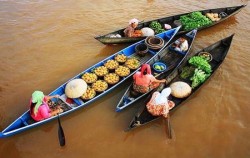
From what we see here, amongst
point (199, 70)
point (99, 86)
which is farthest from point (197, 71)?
point (99, 86)

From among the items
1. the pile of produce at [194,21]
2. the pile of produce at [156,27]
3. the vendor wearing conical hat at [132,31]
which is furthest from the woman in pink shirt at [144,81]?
the pile of produce at [194,21]

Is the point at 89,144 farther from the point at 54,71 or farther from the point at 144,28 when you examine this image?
the point at 144,28

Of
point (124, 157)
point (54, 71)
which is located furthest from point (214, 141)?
point (54, 71)

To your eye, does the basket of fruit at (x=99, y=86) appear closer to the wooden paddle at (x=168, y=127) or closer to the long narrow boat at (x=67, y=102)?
the long narrow boat at (x=67, y=102)

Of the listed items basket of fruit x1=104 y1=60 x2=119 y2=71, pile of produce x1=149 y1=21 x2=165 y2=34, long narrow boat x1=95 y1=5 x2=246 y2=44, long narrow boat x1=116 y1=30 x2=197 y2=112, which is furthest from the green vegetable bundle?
basket of fruit x1=104 y1=60 x2=119 y2=71

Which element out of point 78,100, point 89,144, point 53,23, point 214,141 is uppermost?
point 53,23

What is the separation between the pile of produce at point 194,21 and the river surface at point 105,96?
0.52 meters

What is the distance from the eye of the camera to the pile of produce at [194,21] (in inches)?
412

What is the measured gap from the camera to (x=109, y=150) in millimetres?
6793

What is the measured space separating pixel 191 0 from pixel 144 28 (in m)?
4.68

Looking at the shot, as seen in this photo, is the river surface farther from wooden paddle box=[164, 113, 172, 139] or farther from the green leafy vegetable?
the green leafy vegetable

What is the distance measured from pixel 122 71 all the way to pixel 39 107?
2.92 metres

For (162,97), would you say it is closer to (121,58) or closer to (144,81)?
(144,81)

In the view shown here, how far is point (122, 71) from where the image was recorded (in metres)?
8.20
